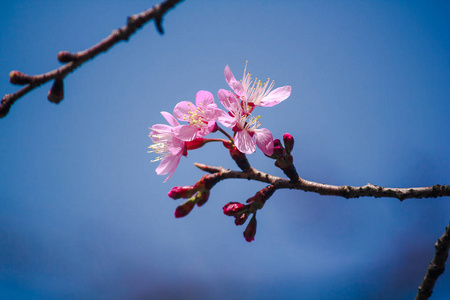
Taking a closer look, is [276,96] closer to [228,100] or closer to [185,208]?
[228,100]

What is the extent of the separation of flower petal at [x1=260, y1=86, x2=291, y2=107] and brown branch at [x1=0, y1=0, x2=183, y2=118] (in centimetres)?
58

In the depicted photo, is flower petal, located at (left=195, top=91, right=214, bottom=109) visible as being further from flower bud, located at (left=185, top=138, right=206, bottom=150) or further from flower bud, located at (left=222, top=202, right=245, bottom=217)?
flower bud, located at (left=222, top=202, right=245, bottom=217)

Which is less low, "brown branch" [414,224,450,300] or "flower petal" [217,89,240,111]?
"flower petal" [217,89,240,111]

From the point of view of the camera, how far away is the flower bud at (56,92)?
644mm

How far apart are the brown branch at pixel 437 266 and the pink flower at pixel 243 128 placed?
0.49 meters

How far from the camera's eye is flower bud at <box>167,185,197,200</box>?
36.2 inches

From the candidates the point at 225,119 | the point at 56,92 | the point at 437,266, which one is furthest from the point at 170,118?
the point at 437,266

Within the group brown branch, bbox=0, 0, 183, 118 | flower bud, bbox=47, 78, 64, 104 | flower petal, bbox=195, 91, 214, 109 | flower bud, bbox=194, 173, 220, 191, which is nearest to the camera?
brown branch, bbox=0, 0, 183, 118

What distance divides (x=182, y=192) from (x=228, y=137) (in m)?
0.21

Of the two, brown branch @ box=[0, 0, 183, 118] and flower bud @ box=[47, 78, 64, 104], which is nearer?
brown branch @ box=[0, 0, 183, 118]

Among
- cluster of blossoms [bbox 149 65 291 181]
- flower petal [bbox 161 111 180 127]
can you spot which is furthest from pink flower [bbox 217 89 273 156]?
flower petal [bbox 161 111 180 127]

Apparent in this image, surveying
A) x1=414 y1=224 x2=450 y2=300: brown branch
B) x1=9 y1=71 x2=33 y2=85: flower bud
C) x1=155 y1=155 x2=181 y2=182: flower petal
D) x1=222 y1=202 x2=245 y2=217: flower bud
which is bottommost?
x1=414 y1=224 x2=450 y2=300: brown branch

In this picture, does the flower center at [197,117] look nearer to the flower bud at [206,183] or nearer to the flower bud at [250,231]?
the flower bud at [206,183]

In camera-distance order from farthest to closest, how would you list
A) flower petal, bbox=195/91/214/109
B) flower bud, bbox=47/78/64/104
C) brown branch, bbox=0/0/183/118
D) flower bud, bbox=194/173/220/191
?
flower petal, bbox=195/91/214/109 < flower bud, bbox=194/173/220/191 < flower bud, bbox=47/78/64/104 < brown branch, bbox=0/0/183/118
